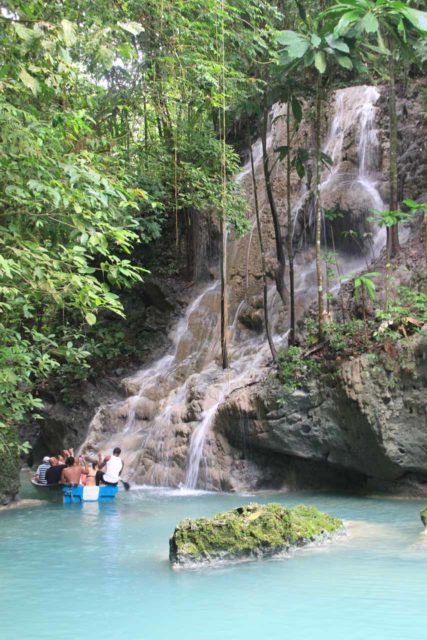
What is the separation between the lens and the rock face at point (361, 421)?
12086 millimetres

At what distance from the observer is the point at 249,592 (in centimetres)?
649

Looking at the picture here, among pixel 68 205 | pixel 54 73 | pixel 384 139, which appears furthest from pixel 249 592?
pixel 384 139

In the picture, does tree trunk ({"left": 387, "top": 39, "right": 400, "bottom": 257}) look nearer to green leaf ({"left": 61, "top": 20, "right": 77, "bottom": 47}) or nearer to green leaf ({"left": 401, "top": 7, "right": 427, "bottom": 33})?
green leaf ({"left": 401, "top": 7, "right": 427, "bottom": 33})

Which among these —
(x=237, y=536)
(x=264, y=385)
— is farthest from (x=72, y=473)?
(x=237, y=536)

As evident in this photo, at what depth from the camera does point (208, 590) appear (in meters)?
6.59

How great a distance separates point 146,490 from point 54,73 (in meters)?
9.69

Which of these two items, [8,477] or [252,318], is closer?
[8,477]

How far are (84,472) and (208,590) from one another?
313 inches

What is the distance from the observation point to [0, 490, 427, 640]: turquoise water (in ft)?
18.4

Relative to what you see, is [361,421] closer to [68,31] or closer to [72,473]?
[72,473]

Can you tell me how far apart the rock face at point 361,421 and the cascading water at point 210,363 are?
4.51 feet

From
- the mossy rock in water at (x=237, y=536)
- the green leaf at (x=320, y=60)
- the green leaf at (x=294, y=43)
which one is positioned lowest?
the mossy rock in water at (x=237, y=536)

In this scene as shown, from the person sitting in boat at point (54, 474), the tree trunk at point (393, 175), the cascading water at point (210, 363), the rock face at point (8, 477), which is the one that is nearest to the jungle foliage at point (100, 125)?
the rock face at point (8, 477)

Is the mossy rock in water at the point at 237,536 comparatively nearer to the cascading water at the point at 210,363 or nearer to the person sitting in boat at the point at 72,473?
the cascading water at the point at 210,363
